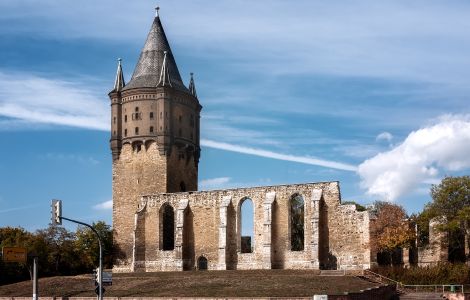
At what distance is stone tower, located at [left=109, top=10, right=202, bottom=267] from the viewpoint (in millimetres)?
72500

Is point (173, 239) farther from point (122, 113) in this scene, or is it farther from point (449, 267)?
point (449, 267)

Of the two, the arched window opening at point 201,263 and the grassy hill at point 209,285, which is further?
the arched window opening at point 201,263

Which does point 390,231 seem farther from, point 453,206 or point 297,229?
point 297,229

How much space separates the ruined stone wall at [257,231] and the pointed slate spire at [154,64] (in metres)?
11.9

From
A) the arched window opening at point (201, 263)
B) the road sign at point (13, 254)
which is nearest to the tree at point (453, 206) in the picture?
the arched window opening at point (201, 263)

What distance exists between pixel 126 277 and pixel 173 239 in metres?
10.9

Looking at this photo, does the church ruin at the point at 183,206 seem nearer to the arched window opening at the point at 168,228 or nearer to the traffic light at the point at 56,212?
the arched window opening at the point at 168,228

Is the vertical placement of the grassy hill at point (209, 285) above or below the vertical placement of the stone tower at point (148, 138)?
below

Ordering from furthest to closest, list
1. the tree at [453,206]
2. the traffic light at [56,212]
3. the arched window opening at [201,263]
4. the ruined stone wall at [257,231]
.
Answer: the arched window opening at [201,263] → the ruined stone wall at [257,231] → the tree at [453,206] → the traffic light at [56,212]

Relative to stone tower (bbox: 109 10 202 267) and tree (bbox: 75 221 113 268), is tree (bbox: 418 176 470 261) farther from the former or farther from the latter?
tree (bbox: 75 221 113 268)

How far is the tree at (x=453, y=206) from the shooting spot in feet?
186

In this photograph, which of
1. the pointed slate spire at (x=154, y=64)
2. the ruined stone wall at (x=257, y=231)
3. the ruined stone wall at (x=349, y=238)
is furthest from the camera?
the pointed slate spire at (x=154, y=64)

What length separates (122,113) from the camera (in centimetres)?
7488

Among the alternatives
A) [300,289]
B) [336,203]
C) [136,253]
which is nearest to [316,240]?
[336,203]
